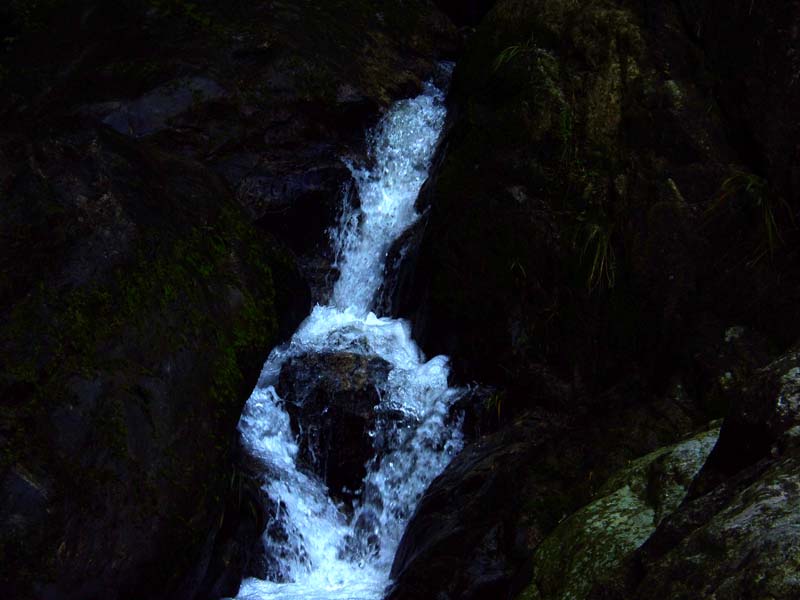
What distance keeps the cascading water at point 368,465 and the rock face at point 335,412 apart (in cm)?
7

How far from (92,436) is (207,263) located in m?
1.72

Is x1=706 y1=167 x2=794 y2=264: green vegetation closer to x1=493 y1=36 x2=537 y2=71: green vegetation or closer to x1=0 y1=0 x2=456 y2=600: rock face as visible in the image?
x1=493 y1=36 x2=537 y2=71: green vegetation

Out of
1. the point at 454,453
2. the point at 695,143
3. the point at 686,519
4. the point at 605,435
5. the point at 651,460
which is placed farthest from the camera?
the point at 454,453

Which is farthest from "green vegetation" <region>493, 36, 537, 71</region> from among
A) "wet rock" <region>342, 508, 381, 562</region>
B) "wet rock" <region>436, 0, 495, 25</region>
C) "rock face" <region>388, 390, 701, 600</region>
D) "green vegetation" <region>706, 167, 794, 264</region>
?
"wet rock" <region>436, 0, 495, 25</region>

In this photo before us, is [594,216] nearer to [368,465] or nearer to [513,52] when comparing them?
[513,52]

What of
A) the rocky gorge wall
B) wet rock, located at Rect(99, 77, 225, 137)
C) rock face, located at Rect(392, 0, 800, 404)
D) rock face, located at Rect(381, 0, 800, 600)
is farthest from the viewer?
wet rock, located at Rect(99, 77, 225, 137)

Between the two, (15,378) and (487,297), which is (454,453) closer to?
(487,297)

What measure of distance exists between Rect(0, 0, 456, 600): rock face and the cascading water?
29 cm

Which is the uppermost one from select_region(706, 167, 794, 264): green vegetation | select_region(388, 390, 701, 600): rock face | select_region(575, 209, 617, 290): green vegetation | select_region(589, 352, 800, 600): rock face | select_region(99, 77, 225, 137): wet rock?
select_region(589, 352, 800, 600): rock face

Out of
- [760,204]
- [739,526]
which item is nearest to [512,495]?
[760,204]

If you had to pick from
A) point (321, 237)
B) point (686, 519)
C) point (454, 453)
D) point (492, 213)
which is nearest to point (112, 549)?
point (454, 453)

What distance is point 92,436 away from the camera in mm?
4910

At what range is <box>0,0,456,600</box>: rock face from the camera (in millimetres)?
4766

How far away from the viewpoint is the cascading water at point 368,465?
6.06 meters
